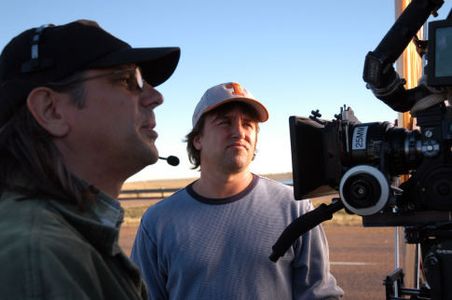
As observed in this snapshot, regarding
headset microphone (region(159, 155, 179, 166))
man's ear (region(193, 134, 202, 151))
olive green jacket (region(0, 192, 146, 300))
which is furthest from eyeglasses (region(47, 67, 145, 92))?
man's ear (region(193, 134, 202, 151))

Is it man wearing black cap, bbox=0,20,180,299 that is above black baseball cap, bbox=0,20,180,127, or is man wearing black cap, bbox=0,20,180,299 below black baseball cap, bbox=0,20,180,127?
below

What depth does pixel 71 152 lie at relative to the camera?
4.72ft

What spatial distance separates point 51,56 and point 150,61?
352 mm

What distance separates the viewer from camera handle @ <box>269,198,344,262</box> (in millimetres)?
1880

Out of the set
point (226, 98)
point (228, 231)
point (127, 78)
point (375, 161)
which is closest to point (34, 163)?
point (127, 78)

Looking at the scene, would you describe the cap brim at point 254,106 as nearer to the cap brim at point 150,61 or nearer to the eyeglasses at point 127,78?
the cap brim at point 150,61

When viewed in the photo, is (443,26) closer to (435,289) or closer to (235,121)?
(435,289)

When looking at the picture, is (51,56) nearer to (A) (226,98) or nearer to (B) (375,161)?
(B) (375,161)

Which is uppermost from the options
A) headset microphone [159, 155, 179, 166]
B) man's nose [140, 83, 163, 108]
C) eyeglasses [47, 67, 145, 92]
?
eyeglasses [47, 67, 145, 92]

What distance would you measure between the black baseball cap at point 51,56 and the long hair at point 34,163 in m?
0.04

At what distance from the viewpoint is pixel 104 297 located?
117 centimetres

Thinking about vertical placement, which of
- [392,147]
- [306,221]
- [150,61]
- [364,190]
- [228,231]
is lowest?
[228,231]

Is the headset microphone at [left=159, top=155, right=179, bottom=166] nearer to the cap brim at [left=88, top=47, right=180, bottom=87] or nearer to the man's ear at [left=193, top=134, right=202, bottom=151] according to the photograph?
the cap brim at [left=88, top=47, right=180, bottom=87]

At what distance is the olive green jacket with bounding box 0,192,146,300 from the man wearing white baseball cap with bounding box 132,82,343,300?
1026 mm
